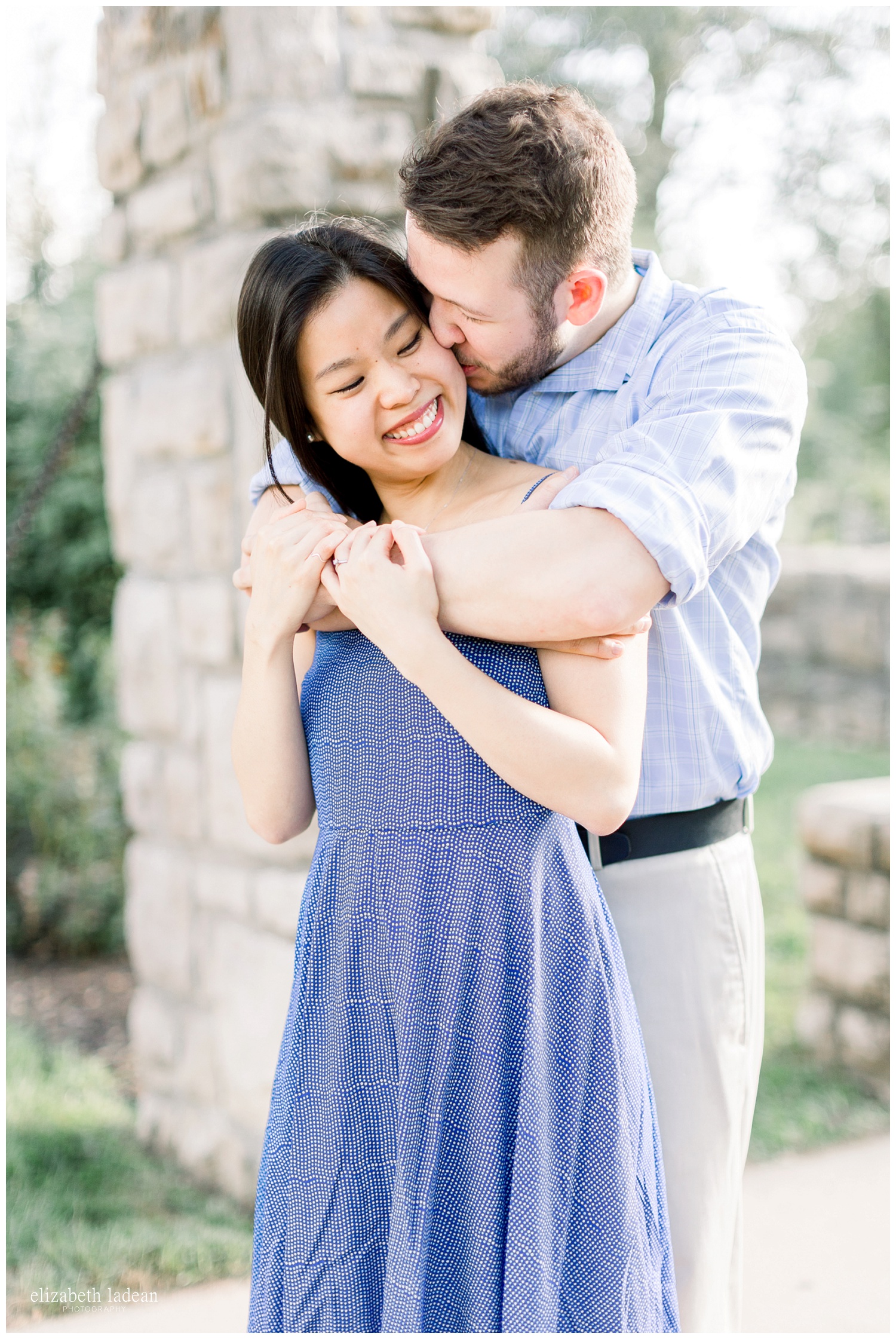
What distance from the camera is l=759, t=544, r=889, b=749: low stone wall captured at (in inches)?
311

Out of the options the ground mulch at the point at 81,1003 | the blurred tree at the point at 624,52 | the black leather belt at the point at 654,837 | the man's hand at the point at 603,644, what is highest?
the blurred tree at the point at 624,52

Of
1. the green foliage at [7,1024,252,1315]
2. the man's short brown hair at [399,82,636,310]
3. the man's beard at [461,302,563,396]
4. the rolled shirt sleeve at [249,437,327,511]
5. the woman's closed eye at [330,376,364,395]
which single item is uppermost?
the man's short brown hair at [399,82,636,310]

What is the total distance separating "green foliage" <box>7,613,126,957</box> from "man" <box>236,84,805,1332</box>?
3.47 metres

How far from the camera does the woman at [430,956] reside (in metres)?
1.32

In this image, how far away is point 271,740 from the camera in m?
1.49

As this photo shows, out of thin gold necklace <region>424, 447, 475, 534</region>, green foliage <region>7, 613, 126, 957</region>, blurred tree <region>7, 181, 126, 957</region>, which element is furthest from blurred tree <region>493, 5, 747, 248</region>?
thin gold necklace <region>424, 447, 475, 534</region>

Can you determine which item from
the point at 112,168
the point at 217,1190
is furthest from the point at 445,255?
the point at 217,1190

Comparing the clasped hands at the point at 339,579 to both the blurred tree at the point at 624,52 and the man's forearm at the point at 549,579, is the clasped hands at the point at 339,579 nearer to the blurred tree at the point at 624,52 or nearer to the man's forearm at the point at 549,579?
the man's forearm at the point at 549,579

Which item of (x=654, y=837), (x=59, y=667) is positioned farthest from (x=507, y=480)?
(x=59, y=667)

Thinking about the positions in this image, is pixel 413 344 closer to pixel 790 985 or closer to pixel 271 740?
pixel 271 740

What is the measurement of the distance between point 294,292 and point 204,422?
4.59 feet

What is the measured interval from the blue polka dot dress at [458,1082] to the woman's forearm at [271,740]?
0.30 feet

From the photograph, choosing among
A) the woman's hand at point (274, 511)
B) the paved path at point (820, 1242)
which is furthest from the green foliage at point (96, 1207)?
the woman's hand at point (274, 511)

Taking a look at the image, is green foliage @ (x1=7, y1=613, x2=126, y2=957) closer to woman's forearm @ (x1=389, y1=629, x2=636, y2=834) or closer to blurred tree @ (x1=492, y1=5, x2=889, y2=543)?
woman's forearm @ (x1=389, y1=629, x2=636, y2=834)
